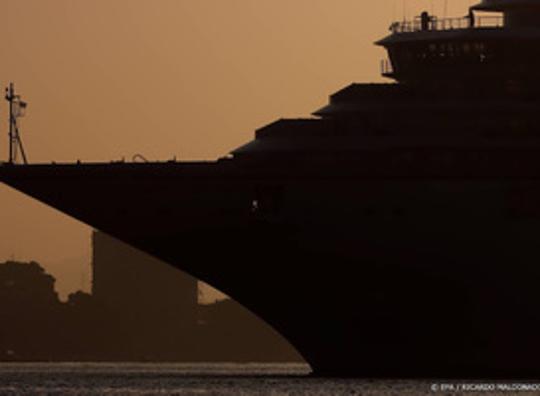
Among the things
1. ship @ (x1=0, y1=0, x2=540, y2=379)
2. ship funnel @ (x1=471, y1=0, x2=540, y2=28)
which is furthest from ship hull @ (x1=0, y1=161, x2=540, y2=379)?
ship funnel @ (x1=471, y1=0, x2=540, y2=28)

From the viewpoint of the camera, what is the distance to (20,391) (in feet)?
413

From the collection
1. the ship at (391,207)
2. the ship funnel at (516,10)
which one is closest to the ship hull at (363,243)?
the ship at (391,207)

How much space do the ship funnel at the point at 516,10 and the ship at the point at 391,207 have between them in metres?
0.13

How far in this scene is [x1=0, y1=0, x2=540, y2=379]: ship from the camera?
104688 millimetres

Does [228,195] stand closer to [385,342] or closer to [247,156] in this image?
[247,156]

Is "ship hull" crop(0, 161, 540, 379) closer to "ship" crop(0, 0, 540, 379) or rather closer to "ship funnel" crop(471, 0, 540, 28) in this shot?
"ship" crop(0, 0, 540, 379)

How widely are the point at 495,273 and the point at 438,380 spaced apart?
870cm

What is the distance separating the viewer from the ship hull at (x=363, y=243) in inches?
4131

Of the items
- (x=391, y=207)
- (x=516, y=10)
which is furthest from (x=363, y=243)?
(x=516, y=10)

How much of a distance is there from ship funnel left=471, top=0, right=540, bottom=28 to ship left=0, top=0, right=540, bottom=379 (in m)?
0.13

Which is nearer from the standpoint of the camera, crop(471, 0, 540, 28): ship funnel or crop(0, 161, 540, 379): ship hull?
crop(0, 161, 540, 379): ship hull

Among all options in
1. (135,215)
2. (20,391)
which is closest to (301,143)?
(135,215)

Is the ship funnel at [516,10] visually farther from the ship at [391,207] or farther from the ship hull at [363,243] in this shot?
the ship hull at [363,243]

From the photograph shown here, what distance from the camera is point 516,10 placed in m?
110
